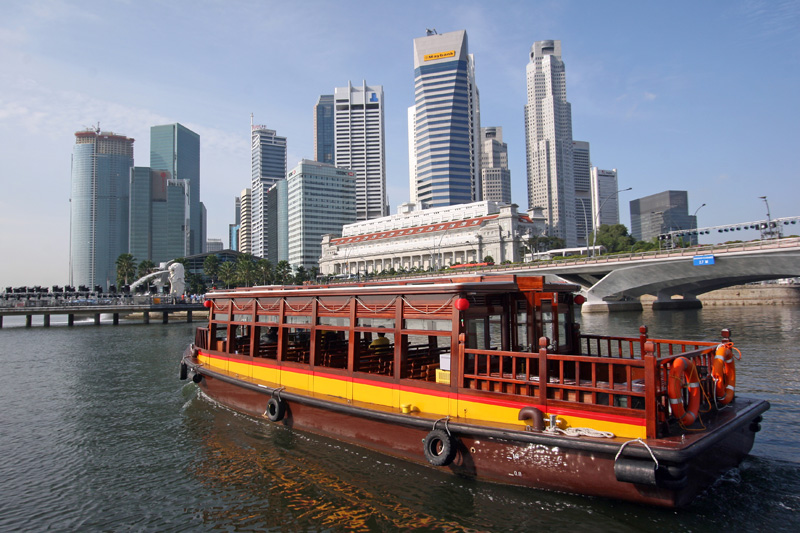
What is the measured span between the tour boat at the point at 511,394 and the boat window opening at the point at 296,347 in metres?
0.18

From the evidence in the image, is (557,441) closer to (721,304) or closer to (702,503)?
(702,503)

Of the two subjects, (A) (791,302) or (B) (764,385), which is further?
(A) (791,302)

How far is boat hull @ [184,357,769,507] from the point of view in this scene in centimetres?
690

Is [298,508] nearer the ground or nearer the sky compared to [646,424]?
nearer the ground

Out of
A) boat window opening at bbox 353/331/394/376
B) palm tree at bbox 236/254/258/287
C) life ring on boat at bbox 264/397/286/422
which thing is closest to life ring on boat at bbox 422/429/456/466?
boat window opening at bbox 353/331/394/376

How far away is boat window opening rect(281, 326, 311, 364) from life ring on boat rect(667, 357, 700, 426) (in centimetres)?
871

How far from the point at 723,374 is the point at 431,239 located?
4794 inches

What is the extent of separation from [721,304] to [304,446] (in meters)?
72.5

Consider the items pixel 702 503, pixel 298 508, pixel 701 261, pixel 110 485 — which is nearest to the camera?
pixel 702 503

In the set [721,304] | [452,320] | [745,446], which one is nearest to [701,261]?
[721,304]

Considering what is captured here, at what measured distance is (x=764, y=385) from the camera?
16.6m

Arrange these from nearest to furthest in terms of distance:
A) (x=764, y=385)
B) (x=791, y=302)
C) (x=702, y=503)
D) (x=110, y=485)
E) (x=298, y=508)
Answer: (x=702, y=503), (x=298, y=508), (x=110, y=485), (x=764, y=385), (x=791, y=302)

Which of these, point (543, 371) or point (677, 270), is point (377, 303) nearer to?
point (543, 371)

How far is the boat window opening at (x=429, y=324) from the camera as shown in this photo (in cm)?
920
